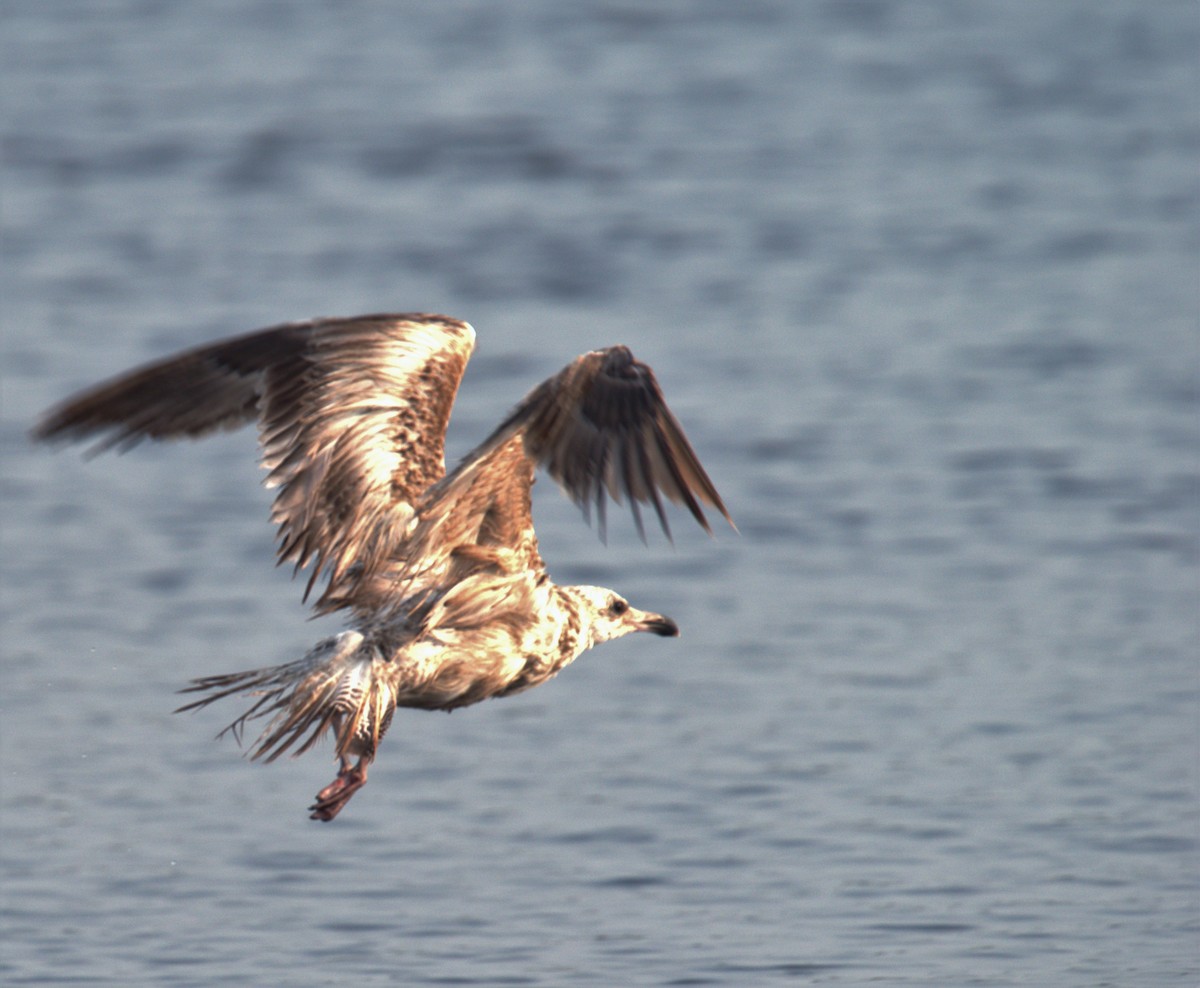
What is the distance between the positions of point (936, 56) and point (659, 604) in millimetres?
9820

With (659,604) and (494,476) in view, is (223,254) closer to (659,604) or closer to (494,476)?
(659,604)

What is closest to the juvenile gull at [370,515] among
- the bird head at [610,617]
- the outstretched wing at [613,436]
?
the bird head at [610,617]

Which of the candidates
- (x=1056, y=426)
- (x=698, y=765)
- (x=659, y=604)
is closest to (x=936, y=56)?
(x=1056, y=426)

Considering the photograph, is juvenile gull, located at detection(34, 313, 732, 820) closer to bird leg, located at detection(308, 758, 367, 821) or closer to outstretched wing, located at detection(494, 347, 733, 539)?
bird leg, located at detection(308, 758, 367, 821)

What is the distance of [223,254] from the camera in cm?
1401

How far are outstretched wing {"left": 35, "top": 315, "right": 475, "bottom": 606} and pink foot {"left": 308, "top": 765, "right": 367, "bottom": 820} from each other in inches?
22.5

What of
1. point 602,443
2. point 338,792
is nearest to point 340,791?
point 338,792

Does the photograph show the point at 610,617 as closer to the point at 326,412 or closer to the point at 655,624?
the point at 655,624

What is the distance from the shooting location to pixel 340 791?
20.1 feet

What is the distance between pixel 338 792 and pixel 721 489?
13.9 ft

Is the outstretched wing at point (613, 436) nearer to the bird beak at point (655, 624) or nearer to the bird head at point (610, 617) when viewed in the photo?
the bird head at point (610, 617)

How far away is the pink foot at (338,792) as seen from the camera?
6113mm

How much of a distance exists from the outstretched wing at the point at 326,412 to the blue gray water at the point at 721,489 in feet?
3.83

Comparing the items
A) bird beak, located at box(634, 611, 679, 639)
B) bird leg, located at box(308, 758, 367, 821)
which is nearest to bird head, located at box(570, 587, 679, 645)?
bird beak, located at box(634, 611, 679, 639)
